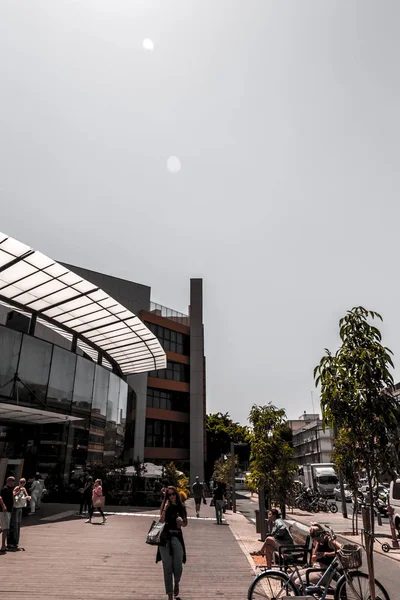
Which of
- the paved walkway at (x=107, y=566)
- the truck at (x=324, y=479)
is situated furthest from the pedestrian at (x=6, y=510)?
the truck at (x=324, y=479)

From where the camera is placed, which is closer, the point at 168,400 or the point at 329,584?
the point at 329,584

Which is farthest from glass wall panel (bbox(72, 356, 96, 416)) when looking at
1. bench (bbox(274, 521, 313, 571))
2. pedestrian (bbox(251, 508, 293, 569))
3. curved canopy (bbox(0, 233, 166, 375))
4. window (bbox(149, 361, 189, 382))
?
window (bbox(149, 361, 189, 382))

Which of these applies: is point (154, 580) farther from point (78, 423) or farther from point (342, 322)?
point (78, 423)

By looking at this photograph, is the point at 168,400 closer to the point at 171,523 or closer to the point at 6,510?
the point at 6,510

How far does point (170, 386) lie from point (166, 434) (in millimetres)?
5324

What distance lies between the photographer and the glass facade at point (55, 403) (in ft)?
59.7

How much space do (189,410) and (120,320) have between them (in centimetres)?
2821

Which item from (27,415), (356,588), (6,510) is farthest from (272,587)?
(27,415)

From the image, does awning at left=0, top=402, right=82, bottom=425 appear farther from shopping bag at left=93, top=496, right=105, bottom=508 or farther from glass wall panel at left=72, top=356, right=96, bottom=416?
shopping bag at left=93, top=496, right=105, bottom=508

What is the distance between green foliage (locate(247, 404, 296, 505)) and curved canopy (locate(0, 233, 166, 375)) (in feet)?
31.3

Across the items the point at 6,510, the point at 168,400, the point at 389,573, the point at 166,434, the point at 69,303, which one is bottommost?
the point at 389,573

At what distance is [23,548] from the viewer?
10.1 metres

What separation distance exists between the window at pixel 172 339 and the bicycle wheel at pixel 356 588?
136 feet

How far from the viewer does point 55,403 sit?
2028cm
